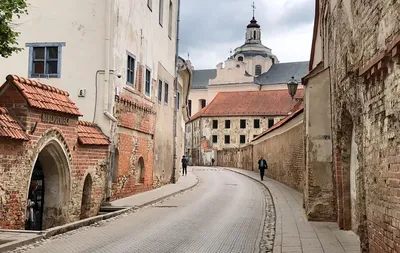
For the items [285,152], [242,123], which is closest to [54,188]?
[285,152]

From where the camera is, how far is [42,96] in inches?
494

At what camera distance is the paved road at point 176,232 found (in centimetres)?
991

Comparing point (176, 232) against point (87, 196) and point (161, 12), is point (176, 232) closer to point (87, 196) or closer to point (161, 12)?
point (87, 196)

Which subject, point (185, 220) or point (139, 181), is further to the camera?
point (139, 181)

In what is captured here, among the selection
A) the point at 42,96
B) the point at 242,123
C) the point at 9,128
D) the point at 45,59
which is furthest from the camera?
the point at 242,123

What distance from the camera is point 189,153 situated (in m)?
77.2

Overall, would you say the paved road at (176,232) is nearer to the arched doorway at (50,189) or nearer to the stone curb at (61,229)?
the stone curb at (61,229)

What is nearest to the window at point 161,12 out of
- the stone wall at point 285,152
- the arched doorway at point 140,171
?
the arched doorway at point 140,171

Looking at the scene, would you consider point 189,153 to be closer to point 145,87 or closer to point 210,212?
point 145,87

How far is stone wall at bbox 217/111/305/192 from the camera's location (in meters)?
21.4

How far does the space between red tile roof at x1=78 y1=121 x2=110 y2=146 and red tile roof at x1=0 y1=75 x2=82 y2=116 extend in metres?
1.25

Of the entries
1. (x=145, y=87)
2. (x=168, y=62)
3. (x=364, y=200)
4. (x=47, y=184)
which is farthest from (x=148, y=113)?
(x=364, y=200)

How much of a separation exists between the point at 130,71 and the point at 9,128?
31.8 feet

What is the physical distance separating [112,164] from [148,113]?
567cm
